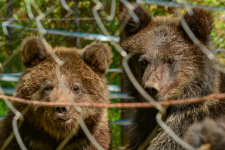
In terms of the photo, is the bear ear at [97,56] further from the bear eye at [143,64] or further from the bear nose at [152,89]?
the bear nose at [152,89]

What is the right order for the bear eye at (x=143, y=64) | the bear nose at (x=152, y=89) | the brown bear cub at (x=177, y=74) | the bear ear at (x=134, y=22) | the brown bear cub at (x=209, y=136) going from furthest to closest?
the bear ear at (x=134, y=22), the bear eye at (x=143, y=64), the brown bear cub at (x=177, y=74), the bear nose at (x=152, y=89), the brown bear cub at (x=209, y=136)

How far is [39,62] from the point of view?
15.9 ft

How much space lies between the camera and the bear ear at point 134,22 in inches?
191

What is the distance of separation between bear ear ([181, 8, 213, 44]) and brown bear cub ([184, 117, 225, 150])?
6.11ft

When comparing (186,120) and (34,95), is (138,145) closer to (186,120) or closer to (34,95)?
(186,120)

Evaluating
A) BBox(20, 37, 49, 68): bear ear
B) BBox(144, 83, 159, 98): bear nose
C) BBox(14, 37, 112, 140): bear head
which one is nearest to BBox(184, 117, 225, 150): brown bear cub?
BBox(144, 83, 159, 98): bear nose

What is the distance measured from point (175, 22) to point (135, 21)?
51 centimetres

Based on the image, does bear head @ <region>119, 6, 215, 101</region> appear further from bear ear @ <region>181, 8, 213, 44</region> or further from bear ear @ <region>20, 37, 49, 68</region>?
bear ear @ <region>20, 37, 49, 68</region>

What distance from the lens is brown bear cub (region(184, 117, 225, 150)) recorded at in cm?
252

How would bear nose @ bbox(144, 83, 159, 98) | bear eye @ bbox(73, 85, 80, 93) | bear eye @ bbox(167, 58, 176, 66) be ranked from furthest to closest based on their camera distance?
→ bear eye @ bbox(73, 85, 80, 93) < bear eye @ bbox(167, 58, 176, 66) < bear nose @ bbox(144, 83, 159, 98)

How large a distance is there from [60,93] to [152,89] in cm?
108

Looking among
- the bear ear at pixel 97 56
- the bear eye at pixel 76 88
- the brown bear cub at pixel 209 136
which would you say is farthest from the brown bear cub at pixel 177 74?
the brown bear cub at pixel 209 136

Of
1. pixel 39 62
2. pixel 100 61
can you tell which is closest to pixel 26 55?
pixel 39 62

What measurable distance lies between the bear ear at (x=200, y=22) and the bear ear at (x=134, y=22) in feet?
2.20
